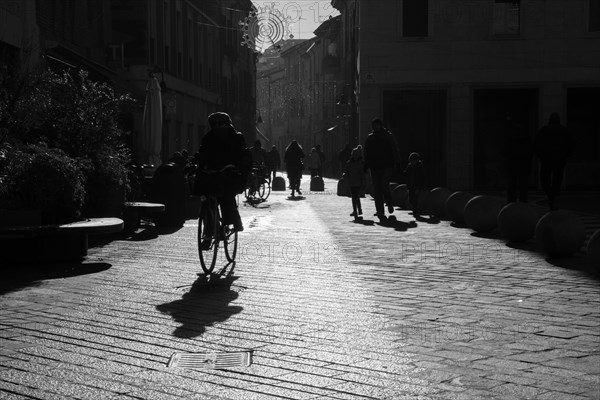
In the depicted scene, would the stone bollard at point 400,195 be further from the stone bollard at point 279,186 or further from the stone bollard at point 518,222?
the stone bollard at point 279,186

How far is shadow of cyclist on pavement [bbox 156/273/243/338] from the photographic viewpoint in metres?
7.17

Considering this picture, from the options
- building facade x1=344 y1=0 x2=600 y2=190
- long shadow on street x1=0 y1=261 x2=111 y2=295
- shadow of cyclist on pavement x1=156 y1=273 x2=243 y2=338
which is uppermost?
building facade x1=344 y1=0 x2=600 y2=190

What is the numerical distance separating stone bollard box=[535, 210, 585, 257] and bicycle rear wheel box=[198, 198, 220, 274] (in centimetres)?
373

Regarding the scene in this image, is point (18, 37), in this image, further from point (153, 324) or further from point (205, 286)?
point (153, 324)

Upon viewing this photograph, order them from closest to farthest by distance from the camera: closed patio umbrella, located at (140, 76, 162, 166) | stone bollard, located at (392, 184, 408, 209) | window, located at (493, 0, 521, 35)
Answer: closed patio umbrella, located at (140, 76, 162, 166) → stone bollard, located at (392, 184, 408, 209) → window, located at (493, 0, 521, 35)

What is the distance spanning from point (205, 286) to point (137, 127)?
83.2ft

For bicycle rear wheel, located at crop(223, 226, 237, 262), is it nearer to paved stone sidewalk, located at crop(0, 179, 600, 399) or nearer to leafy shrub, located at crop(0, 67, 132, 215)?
paved stone sidewalk, located at crop(0, 179, 600, 399)

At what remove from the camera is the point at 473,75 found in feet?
107

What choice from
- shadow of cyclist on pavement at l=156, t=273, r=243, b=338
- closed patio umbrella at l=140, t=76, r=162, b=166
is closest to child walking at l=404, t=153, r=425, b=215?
closed patio umbrella at l=140, t=76, r=162, b=166

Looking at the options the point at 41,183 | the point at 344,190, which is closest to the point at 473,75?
the point at 344,190

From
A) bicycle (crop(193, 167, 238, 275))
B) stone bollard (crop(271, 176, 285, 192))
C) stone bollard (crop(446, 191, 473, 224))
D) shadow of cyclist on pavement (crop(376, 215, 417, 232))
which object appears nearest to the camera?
bicycle (crop(193, 167, 238, 275))

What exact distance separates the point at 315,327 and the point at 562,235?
17.3ft

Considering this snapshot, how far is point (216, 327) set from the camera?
7125 mm

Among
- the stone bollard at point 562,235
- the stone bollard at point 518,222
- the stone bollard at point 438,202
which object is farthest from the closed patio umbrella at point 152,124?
the stone bollard at point 562,235
